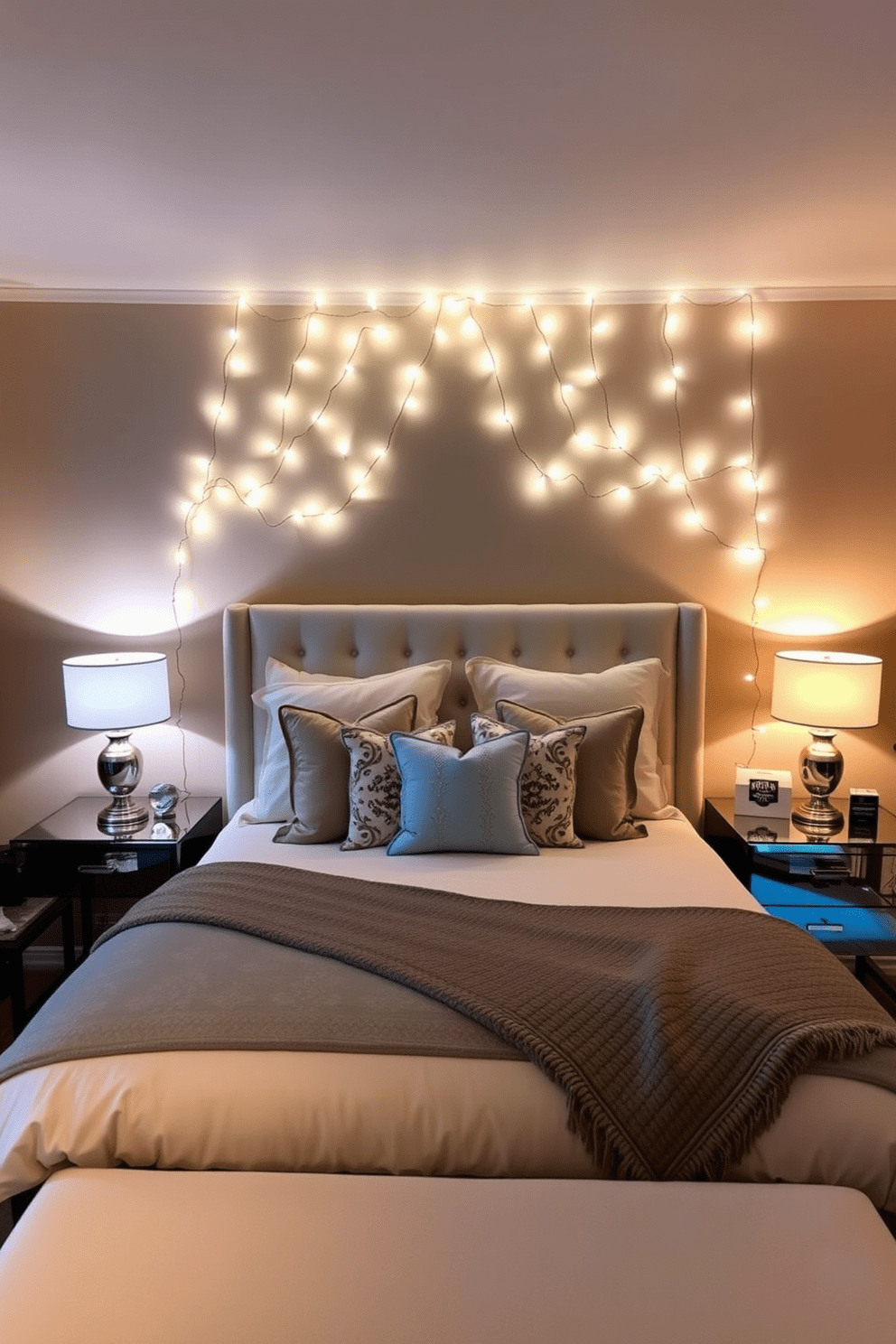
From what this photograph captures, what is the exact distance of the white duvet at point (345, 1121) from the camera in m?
1.50

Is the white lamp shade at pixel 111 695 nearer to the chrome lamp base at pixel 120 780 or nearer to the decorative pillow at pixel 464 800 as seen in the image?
the chrome lamp base at pixel 120 780

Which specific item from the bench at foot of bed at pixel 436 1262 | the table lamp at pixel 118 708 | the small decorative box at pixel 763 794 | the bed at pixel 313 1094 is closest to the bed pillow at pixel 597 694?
the small decorative box at pixel 763 794

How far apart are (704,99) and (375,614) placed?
1.84 m

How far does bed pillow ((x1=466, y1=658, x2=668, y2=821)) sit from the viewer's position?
2947 millimetres

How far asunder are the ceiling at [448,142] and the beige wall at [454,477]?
21 cm

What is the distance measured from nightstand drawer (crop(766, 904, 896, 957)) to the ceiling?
2050 millimetres

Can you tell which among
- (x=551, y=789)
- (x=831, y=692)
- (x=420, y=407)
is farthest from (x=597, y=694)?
(x=420, y=407)

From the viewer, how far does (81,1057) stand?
1.60m

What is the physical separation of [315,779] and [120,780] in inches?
32.3

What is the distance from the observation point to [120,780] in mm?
3131

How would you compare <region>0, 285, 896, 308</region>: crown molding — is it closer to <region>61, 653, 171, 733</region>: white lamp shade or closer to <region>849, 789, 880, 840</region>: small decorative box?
<region>61, 653, 171, 733</region>: white lamp shade

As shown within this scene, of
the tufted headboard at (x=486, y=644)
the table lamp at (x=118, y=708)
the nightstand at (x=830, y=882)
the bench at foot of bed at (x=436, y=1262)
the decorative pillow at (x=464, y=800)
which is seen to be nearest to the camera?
the bench at foot of bed at (x=436, y=1262)

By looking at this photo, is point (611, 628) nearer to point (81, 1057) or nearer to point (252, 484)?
point (252, 484)

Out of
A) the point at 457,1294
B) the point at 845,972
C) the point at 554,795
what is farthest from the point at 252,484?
the point at 457,1294
